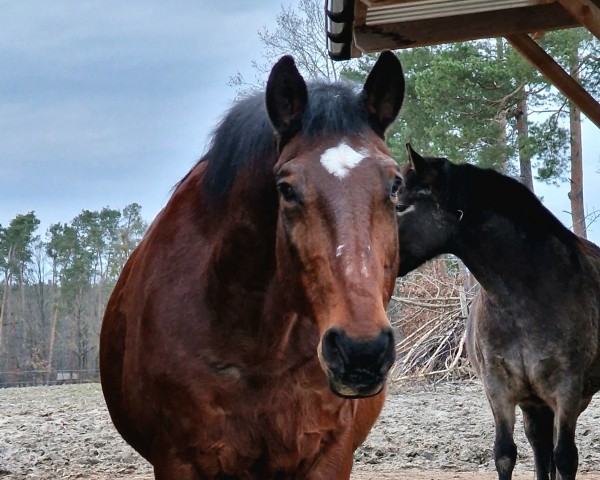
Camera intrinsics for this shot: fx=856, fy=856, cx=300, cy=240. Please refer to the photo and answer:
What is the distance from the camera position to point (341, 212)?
8.07 feet

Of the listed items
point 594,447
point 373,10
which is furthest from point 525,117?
point 373,10

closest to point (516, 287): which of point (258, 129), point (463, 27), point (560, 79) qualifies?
point (560, 79)

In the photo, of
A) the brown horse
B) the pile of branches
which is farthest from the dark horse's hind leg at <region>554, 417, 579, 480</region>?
the pile of branches

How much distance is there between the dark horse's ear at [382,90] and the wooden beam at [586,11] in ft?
6.70

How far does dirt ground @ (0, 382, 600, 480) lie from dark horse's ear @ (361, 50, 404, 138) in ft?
16.3

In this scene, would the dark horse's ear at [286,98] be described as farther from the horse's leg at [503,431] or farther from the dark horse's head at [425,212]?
the horse's leg at [503,431]

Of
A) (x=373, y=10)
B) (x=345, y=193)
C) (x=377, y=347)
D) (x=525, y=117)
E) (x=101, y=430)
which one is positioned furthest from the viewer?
(x=525, y=117)

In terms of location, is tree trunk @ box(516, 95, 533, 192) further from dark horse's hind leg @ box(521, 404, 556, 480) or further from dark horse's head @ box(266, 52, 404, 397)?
dark horse's head @ box(266, 52, 404, 397)

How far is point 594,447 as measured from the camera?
8.32 m

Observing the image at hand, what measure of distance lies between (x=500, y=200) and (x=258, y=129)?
3.89 m

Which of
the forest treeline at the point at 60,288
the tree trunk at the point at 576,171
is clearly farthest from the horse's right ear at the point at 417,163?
the forest treeline at the point at 60,288

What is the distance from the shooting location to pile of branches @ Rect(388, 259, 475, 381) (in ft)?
49.6

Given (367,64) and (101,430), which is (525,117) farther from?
(101,430)

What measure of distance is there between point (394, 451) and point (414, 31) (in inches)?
182
